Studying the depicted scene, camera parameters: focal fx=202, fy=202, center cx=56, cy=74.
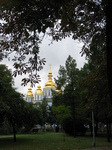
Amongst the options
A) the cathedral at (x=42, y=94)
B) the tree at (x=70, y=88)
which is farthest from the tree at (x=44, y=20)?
the cathedral at (x=42, y=94)

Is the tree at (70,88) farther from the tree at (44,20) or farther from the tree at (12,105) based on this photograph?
the tree at (44,20)

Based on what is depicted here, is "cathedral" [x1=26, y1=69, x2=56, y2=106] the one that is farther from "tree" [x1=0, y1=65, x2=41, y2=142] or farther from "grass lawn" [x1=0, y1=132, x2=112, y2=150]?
"grass lawn" [x1=0, y1=132, x2=112, y2=150]

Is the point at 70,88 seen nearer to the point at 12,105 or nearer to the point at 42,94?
the point at 12,105

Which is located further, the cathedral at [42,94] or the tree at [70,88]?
the cathedral at [42,94]

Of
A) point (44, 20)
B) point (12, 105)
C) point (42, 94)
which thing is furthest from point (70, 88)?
point (42, 94)

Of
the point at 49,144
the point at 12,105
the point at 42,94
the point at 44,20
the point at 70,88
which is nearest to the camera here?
the point at 44,20

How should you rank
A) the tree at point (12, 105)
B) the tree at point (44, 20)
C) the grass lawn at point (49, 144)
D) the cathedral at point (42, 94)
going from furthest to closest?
the cathedral at point (42, 94), the tree at point (12, 105), the grass lawn at point (49, 144), the tree at point (44, 20)

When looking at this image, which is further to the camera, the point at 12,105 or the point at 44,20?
the point at 12,105

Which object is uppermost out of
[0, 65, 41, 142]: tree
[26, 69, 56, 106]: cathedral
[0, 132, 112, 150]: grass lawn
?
[26, 69, 56, 106]: cathedral

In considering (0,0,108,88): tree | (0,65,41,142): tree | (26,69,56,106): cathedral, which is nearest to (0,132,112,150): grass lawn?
(0,65,41,142): tree

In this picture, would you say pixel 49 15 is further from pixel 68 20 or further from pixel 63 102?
pixel 63 102

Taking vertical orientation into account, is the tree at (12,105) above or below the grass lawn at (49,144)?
above

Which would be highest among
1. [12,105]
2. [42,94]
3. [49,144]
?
[42,94]

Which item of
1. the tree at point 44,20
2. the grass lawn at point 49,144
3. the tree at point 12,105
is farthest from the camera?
the tree at point 12,105
